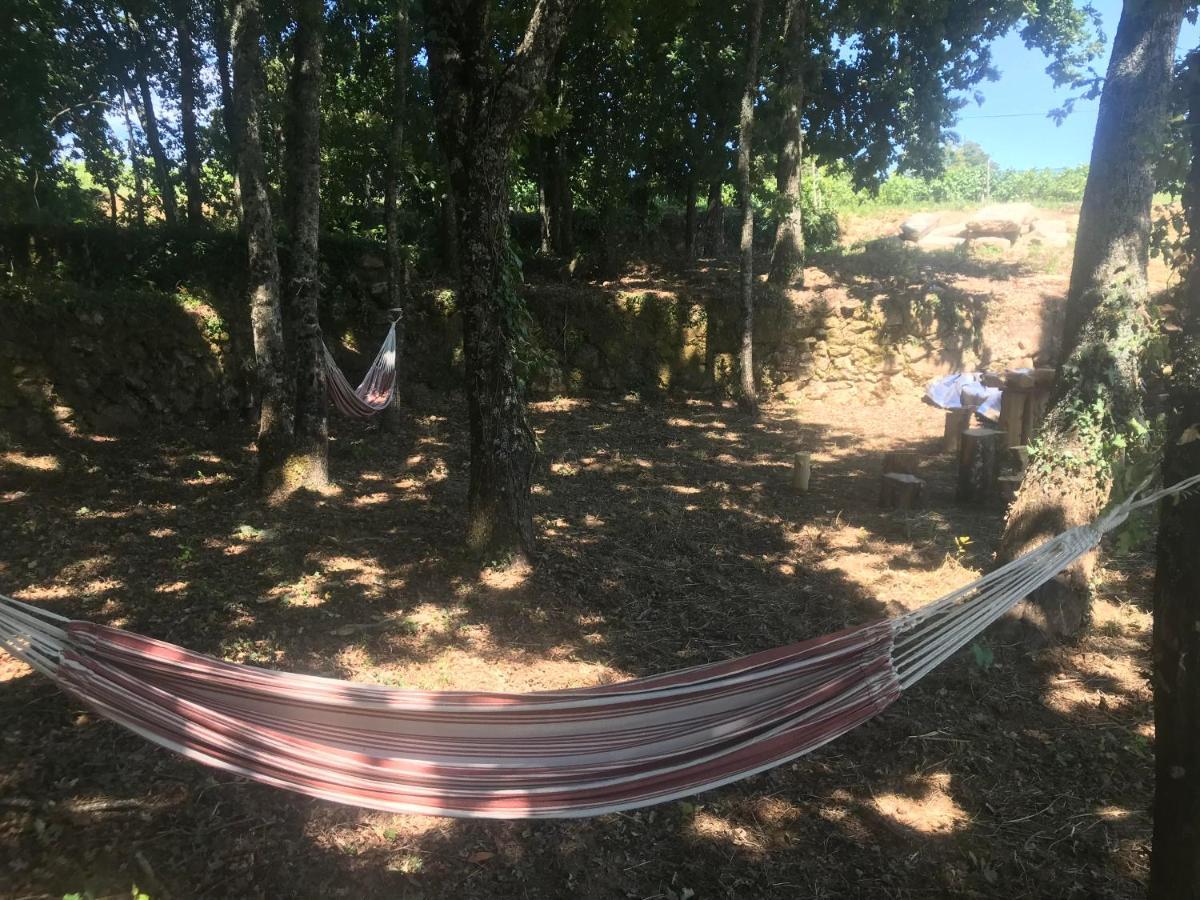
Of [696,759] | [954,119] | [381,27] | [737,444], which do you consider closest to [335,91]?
[381,27]

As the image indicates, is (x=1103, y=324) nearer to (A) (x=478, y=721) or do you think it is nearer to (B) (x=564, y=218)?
(A) (x=478, y=721)

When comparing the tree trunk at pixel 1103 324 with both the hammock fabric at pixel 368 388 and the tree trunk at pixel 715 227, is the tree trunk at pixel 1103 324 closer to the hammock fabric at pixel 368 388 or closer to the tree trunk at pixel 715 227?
the hammock fabric at pixel 368 388

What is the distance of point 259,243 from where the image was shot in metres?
4.05

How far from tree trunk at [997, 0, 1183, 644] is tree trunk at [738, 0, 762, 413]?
3723mm

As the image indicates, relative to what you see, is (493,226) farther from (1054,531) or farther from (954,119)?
(954,119)

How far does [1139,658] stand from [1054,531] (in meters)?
0.56

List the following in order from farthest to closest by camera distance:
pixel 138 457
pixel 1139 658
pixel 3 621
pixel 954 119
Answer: pixel 954 119 < pixel 138 457 < pixel 1139 658 < pixel 3 621

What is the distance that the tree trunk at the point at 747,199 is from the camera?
620cm

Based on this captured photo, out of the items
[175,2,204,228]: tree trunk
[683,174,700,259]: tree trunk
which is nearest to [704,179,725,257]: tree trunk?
[683,174,700,259]: tree trunk

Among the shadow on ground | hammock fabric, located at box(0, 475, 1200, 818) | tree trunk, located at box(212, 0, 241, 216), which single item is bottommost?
Result: the shadow on ground

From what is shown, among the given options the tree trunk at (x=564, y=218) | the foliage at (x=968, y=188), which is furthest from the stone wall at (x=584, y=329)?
the foliage at (x=968, y=188)

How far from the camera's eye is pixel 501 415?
3264mm

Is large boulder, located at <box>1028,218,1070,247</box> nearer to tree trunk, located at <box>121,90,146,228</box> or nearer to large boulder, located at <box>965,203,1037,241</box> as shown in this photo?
large boulder, located at <box>965,203,1037,241</box>

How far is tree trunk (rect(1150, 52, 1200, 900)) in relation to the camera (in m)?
1.29
